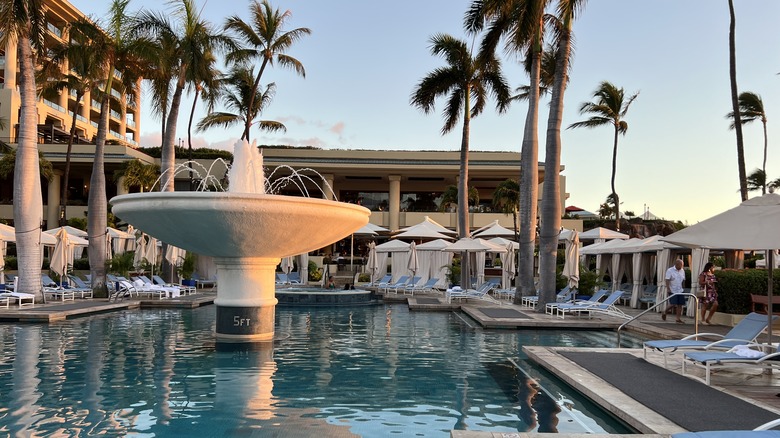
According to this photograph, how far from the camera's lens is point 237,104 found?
117 feet

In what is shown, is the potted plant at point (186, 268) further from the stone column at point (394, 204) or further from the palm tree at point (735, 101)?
the palm tree at point (735, 101)

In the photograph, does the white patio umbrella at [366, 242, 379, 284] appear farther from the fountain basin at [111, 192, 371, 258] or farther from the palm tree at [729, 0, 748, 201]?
the fountain basin at [111, 192, 371, 258]

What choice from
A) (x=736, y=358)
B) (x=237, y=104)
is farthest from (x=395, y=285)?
(x=736, y=358)

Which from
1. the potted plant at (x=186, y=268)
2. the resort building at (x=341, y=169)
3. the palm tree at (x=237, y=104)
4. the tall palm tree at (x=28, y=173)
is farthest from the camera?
the resort building at (x=341, y=169)

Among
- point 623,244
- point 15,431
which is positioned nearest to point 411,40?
point 623,244

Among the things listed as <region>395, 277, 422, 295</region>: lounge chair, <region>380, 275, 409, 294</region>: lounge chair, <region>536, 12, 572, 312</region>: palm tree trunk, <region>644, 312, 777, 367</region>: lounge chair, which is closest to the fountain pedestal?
<region>644, 312, 777, 367</region>: lounge chair

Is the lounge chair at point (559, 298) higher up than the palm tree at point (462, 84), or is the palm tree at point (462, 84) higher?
the palm tree at point (462, 84)

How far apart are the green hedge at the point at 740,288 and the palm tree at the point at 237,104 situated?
25340 mm

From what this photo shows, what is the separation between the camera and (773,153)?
44250 mm

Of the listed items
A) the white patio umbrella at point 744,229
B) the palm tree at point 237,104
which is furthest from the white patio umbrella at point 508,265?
the white patio umbrella at point 744,229

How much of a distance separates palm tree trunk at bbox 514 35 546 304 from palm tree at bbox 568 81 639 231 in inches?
857

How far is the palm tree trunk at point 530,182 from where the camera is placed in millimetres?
20703

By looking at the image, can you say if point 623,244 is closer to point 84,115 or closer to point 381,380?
point 381,380

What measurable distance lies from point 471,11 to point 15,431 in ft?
69.6
